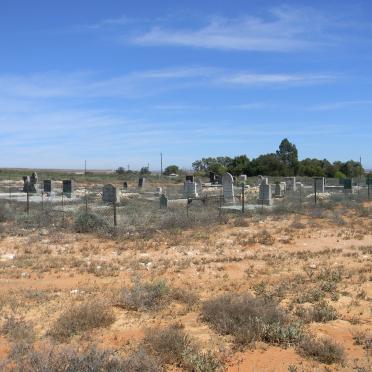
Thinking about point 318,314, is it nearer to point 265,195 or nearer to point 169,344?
point 169,344

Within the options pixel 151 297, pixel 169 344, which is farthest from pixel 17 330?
pixel 151 297

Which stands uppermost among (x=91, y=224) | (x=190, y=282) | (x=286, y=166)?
(x=286, y=166)

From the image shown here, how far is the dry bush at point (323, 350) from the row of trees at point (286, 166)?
206 feet

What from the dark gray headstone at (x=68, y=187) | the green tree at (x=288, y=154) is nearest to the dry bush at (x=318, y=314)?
the dark gray headstone at (x=68, y=187)

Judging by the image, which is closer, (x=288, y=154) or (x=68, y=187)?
(x=68, y=187)

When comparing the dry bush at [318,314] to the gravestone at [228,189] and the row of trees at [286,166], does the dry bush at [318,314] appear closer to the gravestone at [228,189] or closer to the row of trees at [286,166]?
the gravestone at [228,189]

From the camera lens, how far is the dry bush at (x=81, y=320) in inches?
257

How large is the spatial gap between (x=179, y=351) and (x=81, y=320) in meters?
1.70

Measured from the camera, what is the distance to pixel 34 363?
494 centimetres

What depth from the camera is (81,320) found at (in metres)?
6.84

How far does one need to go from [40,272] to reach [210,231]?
786 cm

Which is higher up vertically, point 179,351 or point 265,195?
point 265,195

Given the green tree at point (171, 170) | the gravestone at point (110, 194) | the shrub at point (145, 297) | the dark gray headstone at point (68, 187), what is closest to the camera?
the shrub at point (145, 297)

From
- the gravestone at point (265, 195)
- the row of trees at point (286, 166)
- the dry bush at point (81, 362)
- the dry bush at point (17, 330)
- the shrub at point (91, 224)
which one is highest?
the row of trees at point (286, 166)
